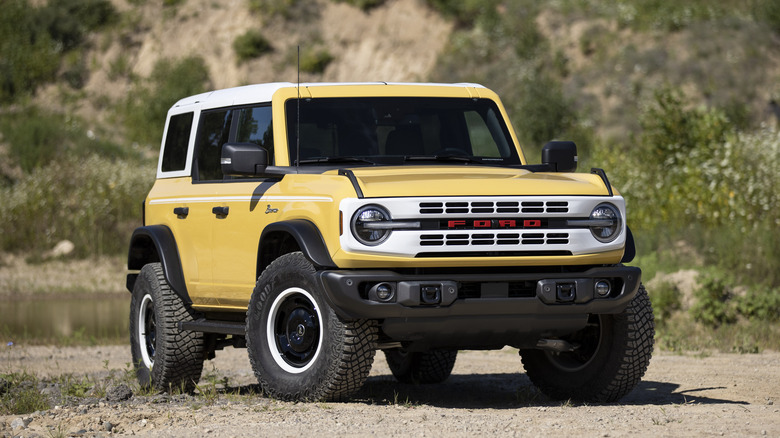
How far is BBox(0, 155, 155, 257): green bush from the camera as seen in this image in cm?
2902

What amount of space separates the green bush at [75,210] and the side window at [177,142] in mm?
19093

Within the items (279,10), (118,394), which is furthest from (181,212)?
(279,10)

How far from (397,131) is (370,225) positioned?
1726 mm

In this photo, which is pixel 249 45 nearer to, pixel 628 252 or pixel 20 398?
pixel 20 398

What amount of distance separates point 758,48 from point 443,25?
42.8 ft

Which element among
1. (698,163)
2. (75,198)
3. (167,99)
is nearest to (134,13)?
(167,99)

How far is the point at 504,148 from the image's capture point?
895 centimetres

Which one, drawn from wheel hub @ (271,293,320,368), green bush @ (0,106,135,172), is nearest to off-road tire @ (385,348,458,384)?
wheel hub @ (271,293,320,368)

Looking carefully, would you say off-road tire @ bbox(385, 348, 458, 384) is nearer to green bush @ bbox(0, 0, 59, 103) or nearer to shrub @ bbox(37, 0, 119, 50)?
green bush @ bbox(0, 0, 59, 103)

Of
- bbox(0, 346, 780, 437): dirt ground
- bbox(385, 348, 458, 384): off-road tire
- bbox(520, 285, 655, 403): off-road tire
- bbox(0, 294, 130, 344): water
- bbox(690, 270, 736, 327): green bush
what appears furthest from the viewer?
bbox(0, 294, 130, 344): water

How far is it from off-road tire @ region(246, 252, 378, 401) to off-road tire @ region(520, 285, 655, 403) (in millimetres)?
1799

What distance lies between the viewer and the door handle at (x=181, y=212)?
368 inches

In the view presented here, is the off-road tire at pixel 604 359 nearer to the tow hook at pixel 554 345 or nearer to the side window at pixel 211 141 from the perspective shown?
the tow hook at pixel 554 345

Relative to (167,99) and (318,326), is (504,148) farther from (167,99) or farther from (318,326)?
(167,99)
